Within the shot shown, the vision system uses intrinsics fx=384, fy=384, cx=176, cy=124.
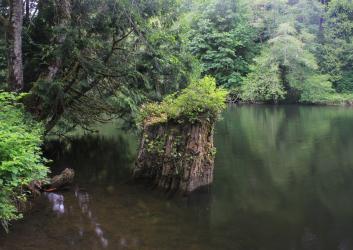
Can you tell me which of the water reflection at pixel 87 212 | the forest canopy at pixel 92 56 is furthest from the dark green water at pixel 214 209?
the forest canopy at pixel 92 56

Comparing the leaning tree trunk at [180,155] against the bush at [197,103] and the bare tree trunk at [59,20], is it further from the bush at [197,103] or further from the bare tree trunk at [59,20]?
the bare tree trunk at [59,20]

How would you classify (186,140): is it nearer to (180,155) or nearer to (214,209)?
(180,155)

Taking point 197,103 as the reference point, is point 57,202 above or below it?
below

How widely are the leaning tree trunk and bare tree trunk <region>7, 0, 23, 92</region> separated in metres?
3.82

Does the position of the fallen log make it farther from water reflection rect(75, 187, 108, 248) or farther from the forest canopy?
the forest canopy

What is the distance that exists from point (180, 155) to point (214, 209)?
1.73 metres

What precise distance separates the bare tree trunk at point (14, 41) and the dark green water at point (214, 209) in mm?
3336

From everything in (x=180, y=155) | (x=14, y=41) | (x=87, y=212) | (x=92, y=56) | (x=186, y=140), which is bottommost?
(x=87, y=212)

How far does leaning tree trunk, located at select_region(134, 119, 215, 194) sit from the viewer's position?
9.89 m

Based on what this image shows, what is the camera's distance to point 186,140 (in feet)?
32.6

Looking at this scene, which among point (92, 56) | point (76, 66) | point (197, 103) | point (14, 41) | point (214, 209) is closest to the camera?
point (214, 209)

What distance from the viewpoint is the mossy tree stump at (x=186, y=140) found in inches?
390

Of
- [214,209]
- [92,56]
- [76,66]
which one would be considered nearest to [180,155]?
[214,209]

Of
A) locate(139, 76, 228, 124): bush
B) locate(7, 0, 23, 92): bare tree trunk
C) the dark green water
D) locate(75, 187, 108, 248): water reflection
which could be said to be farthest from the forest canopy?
locate(75, 187, 108, 248): water reflection
